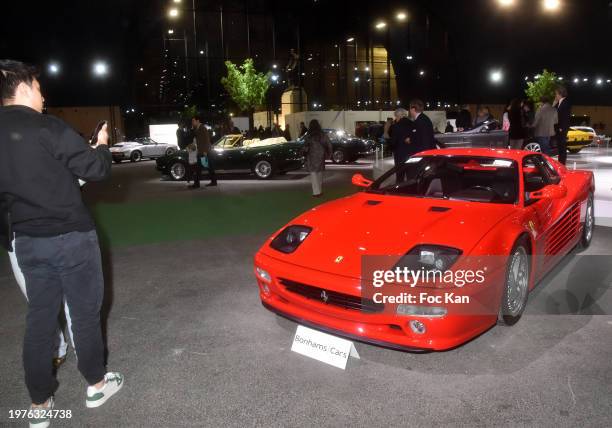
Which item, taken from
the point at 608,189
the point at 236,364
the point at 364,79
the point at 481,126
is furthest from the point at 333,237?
the point at 364,79

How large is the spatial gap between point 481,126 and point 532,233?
13.4m

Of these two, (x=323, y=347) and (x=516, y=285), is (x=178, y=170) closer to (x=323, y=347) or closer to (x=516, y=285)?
(x=323, y=347)

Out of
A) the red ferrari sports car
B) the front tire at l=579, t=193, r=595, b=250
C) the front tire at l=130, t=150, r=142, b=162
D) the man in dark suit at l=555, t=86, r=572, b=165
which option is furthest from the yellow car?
the front tire at l=130, t=150, r=142, b=162

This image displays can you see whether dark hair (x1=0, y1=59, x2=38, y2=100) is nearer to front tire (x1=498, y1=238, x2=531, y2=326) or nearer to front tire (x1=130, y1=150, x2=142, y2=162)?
front tire (x1=498, y1=238, x2=531, y2=326)

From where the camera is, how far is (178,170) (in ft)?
50.3

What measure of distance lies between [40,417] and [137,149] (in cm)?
2485

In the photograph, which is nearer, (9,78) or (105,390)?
(9,78)

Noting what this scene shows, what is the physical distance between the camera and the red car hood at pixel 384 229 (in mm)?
3229

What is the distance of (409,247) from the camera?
10.6 ft

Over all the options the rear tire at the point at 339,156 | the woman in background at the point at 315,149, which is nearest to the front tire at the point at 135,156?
the rear tire at the point at 339,156

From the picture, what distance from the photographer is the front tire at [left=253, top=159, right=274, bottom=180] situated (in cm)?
1505

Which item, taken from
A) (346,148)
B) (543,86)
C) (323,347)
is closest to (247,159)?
(346,148)

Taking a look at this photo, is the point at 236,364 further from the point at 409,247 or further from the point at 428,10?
the point at 428,10

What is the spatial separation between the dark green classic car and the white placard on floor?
1193 centimetres
